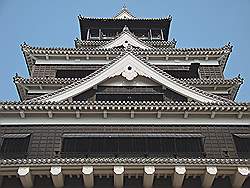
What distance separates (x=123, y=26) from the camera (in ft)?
102

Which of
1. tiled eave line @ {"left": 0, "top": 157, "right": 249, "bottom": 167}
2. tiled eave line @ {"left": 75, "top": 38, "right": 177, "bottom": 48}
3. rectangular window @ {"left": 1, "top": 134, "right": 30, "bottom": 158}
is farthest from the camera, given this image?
tiled eave line @ {"left": 75, "top": 38, "right": 177, "bottom": 48}

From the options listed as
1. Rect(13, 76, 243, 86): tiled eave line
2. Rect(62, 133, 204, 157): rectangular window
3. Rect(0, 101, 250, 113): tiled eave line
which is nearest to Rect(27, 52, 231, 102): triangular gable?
Rect(0, 101, 250, 113): tiled eave line

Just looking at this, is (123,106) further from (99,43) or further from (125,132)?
(99,43)

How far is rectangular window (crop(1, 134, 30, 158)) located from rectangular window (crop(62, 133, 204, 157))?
1.54m

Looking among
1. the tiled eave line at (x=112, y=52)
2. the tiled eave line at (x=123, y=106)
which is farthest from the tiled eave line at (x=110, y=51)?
the tiled eave line at (x=123, y=106)

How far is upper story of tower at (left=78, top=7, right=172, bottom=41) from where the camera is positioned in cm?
3053

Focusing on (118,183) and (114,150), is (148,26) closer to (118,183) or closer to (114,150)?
(114,150)

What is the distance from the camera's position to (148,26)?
31.0m

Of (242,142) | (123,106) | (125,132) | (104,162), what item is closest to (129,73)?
(123,106)

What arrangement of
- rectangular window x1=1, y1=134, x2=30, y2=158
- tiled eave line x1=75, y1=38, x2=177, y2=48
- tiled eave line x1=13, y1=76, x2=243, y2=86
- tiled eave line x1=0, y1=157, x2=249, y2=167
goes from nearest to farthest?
tiled eave line x1=0, y1=157, x2=249, y2=167, rectangular window x1=1, y1=134, x2=30, y2=158, tiled eave line x1=13, y1=76, x2=243, y2=86, tiled eave line x1=75, y1=38, x2=177, y2=48

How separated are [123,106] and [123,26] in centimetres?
1807

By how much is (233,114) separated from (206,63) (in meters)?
9.11

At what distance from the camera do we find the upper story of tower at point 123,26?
30.5 meters

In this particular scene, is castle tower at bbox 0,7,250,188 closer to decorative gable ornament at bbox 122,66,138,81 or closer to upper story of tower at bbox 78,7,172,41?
decorative gable ornament at bbox 122,66,138,81
